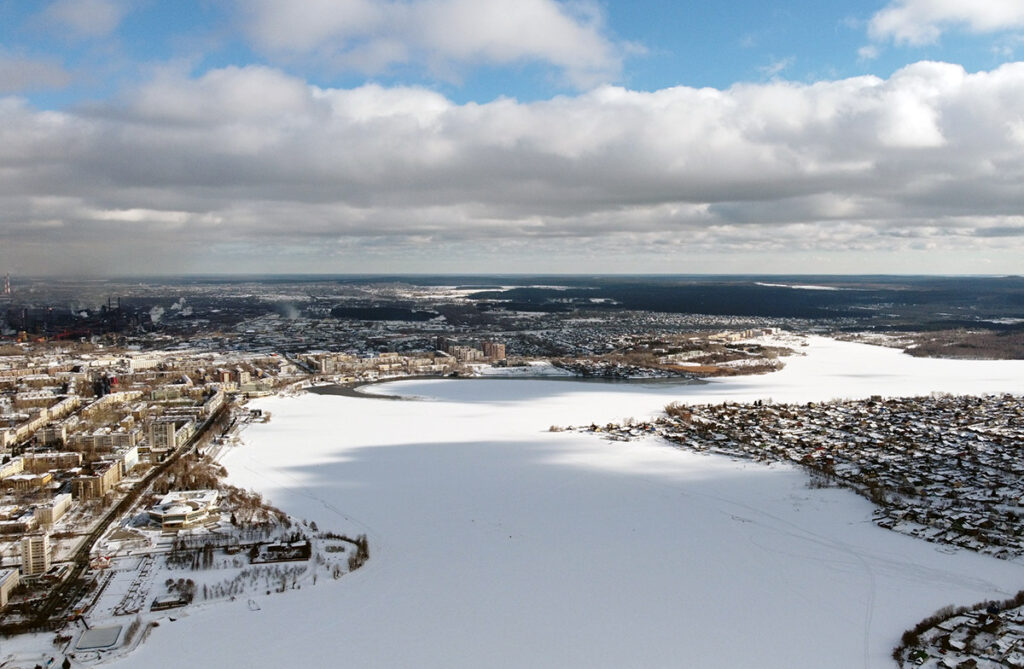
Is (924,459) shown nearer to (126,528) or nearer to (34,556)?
(126,528)

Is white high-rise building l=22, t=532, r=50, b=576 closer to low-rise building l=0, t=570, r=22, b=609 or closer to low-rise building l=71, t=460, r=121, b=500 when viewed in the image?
low-rise building l=0, t=570, r=22, b=609

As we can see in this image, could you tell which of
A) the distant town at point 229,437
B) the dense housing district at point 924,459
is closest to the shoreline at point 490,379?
the distant town at point 229,437

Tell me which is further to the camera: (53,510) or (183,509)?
(53,510)

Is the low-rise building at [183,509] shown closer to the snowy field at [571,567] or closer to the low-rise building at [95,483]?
the snowy field at [571,567]

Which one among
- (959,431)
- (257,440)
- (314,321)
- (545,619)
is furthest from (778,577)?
(314,321)

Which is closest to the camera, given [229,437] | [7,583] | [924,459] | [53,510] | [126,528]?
[7,583]

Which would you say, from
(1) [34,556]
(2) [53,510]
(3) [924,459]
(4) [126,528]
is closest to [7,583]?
(1) [34,556]

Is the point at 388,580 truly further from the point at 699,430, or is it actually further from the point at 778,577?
the point at 699,430
